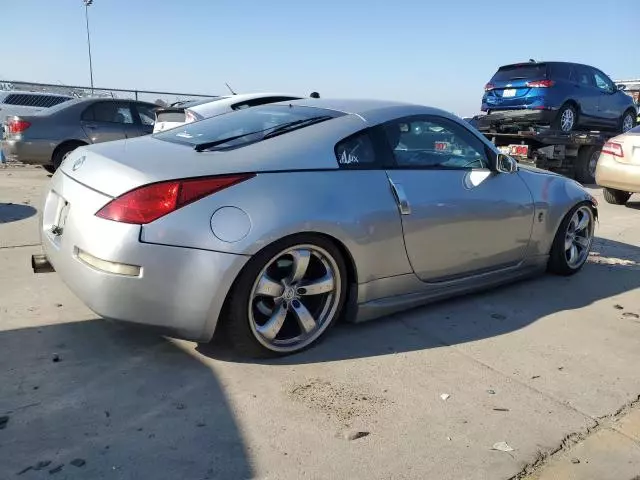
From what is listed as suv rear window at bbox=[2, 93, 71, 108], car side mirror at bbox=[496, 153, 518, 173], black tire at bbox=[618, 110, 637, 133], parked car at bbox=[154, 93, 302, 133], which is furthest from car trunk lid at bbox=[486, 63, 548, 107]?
suv rear window at bbox=[2, 93, 71, 108]

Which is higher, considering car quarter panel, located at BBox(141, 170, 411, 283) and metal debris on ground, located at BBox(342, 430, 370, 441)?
car quarter panel, located at BBox(141, 170, 411, 283)

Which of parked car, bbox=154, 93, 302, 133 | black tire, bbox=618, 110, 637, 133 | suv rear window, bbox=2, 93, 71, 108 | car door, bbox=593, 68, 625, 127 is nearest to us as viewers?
parked car, bbox=154, 93, 302, 133

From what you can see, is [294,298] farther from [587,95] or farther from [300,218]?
[587,95]

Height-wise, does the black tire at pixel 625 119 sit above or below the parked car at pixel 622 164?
above

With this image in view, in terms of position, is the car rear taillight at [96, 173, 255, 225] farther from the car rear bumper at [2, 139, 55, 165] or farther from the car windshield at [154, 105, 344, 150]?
Answer: the car rear bumper at [2, 139, 55, 165]

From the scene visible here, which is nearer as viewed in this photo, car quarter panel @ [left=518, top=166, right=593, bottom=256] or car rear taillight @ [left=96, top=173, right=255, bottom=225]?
car rear taillight @ [left=96, top=173, right=255, bottom=225]

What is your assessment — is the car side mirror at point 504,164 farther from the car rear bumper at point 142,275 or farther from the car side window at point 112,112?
the car side window at point 112,112

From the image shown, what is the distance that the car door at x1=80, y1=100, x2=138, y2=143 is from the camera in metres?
9.88

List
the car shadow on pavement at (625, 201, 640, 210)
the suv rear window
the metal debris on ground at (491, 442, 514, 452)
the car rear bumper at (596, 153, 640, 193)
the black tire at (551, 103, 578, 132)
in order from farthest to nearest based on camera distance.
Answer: the suv rear window, the black tire at (551, 103, 578, 132), the car shadow on pavement at (625, 201, 640, 210), the car rear bumper at (596, 153, 640, 193), the metal debris on ground at (491, 442, 514, 452)

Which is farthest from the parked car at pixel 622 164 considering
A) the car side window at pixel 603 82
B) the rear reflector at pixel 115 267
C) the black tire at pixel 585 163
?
the rear reflector at pixel 115 267

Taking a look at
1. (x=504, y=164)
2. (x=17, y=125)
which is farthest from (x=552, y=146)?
(x=17, y=125)

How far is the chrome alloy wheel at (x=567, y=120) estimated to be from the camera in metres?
11.9

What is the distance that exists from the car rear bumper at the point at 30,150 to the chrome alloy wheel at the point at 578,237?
805cm

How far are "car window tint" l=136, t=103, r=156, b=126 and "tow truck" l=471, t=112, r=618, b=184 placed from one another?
647cm
